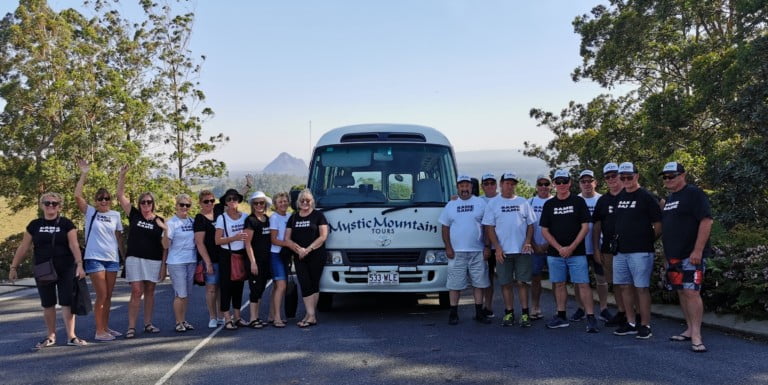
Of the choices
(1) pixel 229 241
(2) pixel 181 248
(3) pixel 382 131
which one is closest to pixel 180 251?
(2) pixel 181 248

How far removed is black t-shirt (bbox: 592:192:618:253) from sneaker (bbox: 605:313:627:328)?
30.2 inches

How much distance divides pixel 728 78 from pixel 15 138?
23.0 meters

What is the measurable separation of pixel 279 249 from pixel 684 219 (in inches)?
180

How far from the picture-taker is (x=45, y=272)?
7.00 metres

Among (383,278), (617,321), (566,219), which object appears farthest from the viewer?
(383,278)

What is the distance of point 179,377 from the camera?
228 inches

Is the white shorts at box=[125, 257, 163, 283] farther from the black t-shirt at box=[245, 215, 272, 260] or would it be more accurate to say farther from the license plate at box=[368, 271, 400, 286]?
the license plate at box=[368, 271, 400, 286]

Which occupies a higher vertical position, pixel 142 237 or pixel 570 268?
pixel 142 237

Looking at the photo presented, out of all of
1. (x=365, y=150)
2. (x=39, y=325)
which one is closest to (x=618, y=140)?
(x=365, y=150)

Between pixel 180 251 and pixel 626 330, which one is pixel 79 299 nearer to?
pixel 180 251

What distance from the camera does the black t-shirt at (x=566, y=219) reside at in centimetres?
741

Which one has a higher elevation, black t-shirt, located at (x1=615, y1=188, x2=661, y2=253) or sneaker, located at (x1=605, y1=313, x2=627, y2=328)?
black t-shirt, located at (x1=615, y1=188, x2=661, y2=253)

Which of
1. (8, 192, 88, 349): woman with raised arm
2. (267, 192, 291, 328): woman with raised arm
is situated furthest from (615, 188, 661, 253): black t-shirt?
(8, 192, 88, 349): woman with raised arm

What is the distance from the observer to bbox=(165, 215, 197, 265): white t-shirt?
301 inches
